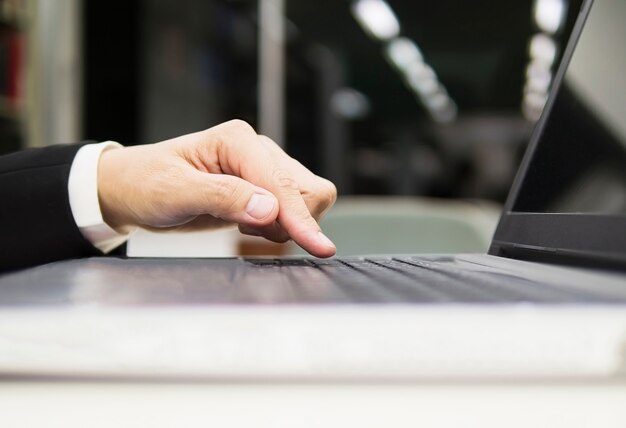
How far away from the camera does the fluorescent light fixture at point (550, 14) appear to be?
546cm

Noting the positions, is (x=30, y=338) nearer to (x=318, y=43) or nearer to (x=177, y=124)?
(x=177, y=124)

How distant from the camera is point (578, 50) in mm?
543

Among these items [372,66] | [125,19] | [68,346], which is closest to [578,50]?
[68,346]

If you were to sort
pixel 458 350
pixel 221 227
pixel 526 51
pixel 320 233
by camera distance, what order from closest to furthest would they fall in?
pixel 458 350 < pixel 320 233 < pixel 221 227 < pixel 526 51

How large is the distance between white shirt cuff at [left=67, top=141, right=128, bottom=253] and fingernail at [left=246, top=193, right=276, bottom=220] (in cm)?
15

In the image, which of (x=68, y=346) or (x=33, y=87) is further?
(x=33, y=87)

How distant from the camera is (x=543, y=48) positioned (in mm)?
7152

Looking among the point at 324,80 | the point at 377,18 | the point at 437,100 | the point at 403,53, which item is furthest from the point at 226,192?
the point at 437,100

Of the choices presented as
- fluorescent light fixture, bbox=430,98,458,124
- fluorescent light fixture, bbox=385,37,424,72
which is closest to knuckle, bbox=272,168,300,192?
fluorescent light fixture, bbox=385,37,424,72

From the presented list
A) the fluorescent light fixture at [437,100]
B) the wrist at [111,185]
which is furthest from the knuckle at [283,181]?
the fluorescent light fixture at [437,100]

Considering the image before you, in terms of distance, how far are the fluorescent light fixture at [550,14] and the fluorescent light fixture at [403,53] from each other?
1567mm

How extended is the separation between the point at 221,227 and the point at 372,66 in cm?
853

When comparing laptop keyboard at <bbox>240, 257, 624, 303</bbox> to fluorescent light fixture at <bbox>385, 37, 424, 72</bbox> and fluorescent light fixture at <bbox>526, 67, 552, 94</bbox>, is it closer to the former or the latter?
fluorescent light fixture at <bbox>385, 37, 424, 72</bbox>

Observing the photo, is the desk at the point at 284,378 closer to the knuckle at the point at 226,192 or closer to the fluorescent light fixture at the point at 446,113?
the knuckle at the point at 226,192
